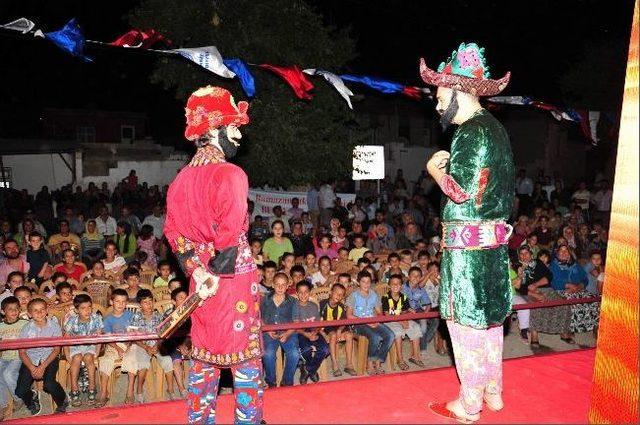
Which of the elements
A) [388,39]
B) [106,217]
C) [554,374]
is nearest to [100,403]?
[554,374]

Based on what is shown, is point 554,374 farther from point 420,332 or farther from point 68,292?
point 68,292

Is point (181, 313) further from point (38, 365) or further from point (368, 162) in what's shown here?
point (368, 162)

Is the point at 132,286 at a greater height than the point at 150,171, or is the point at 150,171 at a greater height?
the point at 150,171

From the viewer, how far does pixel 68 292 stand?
595 cm

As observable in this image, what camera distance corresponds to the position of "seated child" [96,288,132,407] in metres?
5.53

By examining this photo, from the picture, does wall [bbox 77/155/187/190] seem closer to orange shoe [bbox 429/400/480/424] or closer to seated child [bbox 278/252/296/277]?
seated child [bbox 278/252/296/277]

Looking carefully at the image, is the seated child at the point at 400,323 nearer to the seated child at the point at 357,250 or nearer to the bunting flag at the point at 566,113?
the seated child at the point at 357,250

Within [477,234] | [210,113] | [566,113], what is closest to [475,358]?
[477,234]

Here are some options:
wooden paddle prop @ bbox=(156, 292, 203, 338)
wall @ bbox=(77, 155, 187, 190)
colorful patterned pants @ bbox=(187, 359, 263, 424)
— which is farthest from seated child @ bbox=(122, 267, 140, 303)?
wall @ bbox=(77, 155, 187, 190)

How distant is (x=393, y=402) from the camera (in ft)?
11.4

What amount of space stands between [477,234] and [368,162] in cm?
1009

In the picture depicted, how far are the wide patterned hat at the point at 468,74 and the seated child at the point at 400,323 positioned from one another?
13.4 ft

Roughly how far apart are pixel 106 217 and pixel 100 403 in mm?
5792

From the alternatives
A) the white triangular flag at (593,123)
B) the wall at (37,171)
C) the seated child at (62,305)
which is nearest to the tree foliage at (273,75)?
the white triangular flag at (593,123)
